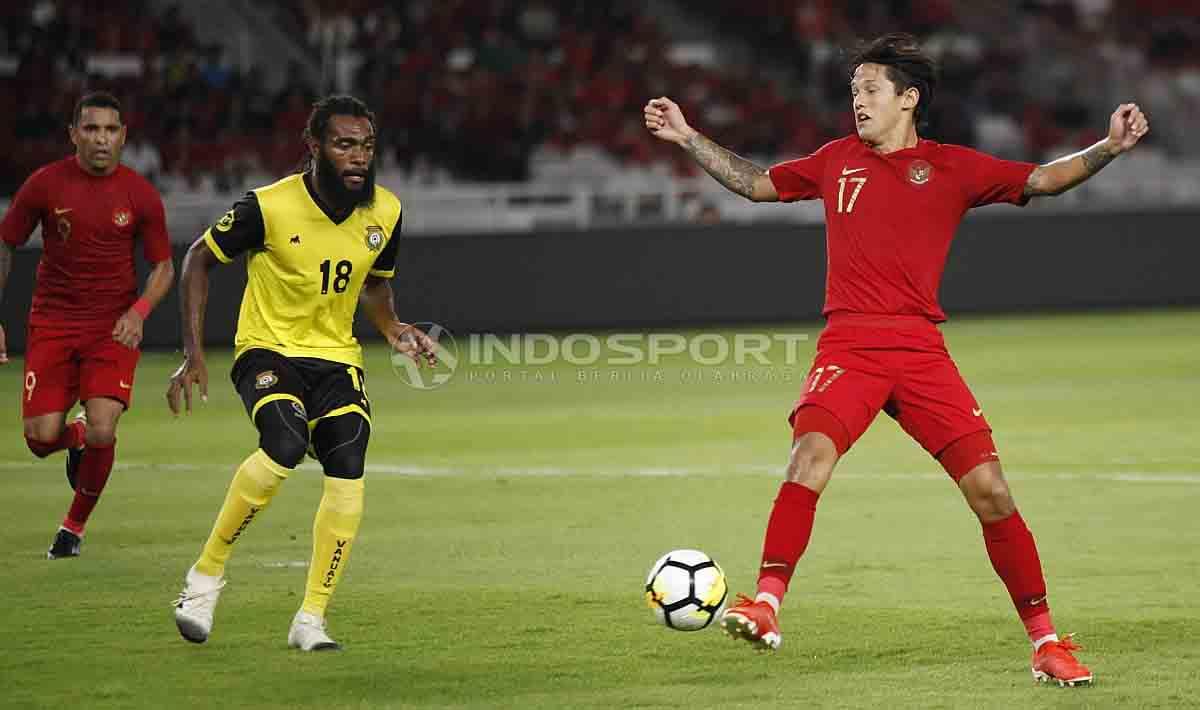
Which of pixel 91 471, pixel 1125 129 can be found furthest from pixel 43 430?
pixel 1125 129

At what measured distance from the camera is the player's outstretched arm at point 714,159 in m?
7.01

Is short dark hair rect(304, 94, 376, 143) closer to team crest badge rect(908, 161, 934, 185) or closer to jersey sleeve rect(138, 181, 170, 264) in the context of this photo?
team crest badge rect(908, 161, 934, 185)

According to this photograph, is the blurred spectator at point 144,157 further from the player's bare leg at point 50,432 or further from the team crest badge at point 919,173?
the team crest badge at point 919,173

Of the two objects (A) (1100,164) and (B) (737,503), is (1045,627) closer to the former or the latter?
(A) (1100,164)

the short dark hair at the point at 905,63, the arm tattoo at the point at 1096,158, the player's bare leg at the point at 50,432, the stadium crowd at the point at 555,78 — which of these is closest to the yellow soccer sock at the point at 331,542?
the short dark hair at the point at 905,63

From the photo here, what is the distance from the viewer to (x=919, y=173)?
6.82 metres

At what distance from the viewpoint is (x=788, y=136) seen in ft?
93.3

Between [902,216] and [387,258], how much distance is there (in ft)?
6.97

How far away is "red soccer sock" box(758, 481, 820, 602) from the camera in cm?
640

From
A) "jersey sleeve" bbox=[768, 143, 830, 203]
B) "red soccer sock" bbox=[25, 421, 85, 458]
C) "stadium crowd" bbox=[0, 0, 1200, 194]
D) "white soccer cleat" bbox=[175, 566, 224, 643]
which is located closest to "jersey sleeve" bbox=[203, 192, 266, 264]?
"white soccer cleat" bbox=[175, 566, 224, 643]

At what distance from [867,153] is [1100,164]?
82 centimetres

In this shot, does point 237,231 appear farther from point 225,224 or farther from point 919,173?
point 919,173

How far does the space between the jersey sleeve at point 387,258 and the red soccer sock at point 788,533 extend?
2038 mm

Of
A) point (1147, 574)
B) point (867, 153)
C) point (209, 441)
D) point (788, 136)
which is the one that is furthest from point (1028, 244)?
point (867, 153)
